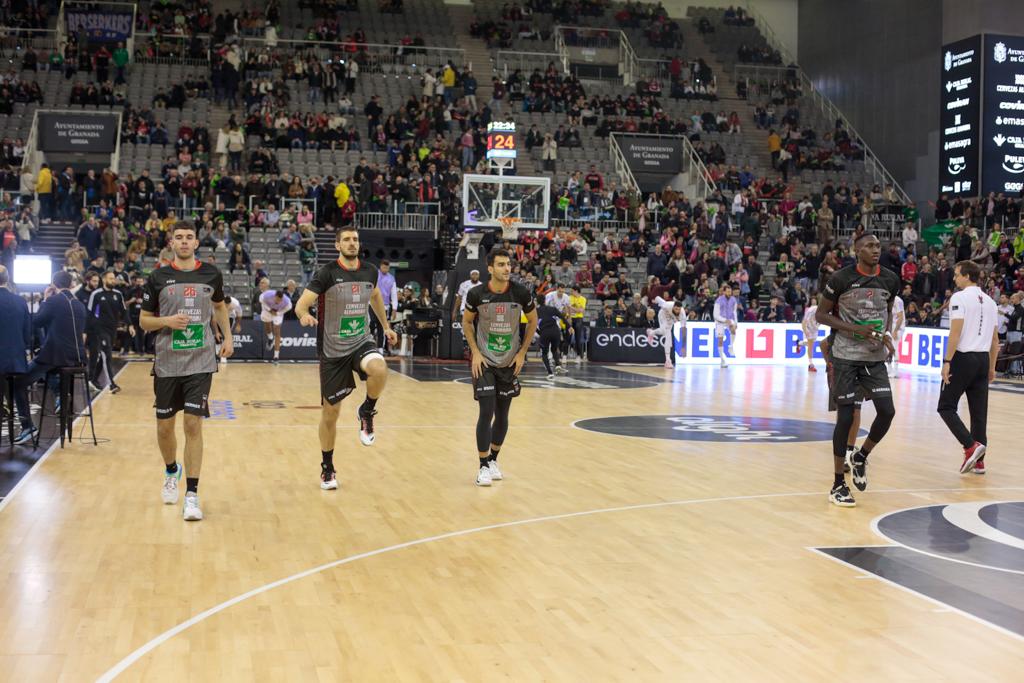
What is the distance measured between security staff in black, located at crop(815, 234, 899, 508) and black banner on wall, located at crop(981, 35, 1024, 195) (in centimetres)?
2151

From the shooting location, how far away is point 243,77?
35.3 metres

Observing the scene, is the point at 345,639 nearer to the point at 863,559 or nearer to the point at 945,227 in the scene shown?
the point at 863,559

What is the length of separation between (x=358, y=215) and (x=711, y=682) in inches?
1050

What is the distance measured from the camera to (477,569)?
21.7ft

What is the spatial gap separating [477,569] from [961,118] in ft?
84.6

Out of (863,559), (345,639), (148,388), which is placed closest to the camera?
(345,639)

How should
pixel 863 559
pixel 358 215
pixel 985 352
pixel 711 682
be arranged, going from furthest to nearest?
1. pixel 358 215
2. pixel 985 352
3. pixel 863 559
4. pixel 711 682

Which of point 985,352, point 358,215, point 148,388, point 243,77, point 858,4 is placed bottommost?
point 148,388

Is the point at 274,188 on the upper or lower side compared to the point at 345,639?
upper

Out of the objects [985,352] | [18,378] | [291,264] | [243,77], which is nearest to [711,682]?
[985,352]

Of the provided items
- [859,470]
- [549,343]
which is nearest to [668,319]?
[549,343]

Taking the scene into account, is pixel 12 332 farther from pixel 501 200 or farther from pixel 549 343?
pixel 501 200

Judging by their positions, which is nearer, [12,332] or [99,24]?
[12,332]

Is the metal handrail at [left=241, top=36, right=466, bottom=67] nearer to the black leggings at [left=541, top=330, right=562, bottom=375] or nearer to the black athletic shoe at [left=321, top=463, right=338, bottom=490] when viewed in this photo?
the black leggings at [left=541, top=330, right=562, bottom=375]
